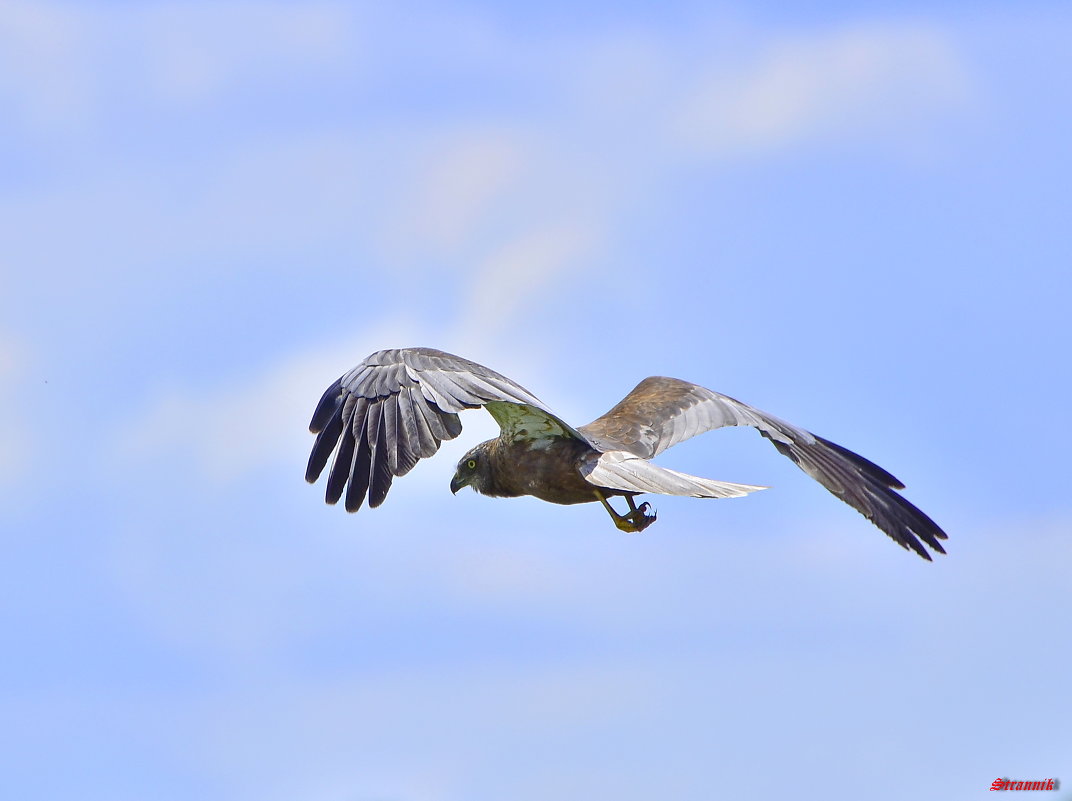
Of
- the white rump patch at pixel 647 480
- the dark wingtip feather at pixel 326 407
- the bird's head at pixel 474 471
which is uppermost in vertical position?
the bird's head at pixel 474 471

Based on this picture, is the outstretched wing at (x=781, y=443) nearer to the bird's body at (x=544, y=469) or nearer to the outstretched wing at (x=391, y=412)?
the bird's body at (x=544, y=469)

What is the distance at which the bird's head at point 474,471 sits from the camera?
11648mm

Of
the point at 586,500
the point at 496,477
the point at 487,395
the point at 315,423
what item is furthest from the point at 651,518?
the point at 315,423

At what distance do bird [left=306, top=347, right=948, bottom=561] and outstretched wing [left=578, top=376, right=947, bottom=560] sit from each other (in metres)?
0.01

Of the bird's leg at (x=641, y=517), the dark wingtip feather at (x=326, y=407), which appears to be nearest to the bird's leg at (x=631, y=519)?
the bird's leg at (x=641, y=517)

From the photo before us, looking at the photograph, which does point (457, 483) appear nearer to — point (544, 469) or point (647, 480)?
point (544, 469)

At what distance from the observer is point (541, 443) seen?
11031mm

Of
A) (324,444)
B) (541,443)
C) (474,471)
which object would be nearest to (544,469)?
(541,443)

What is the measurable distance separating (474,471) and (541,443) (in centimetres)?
97

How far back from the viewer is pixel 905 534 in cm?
1148

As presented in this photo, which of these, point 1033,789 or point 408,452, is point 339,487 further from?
point 1033,789

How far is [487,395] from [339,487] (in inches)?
46.6

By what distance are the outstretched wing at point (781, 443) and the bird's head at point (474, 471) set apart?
0.83 metres

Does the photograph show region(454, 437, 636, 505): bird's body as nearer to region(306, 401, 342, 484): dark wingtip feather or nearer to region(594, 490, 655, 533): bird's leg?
region(594, 490, 655, 533): bird's leg
